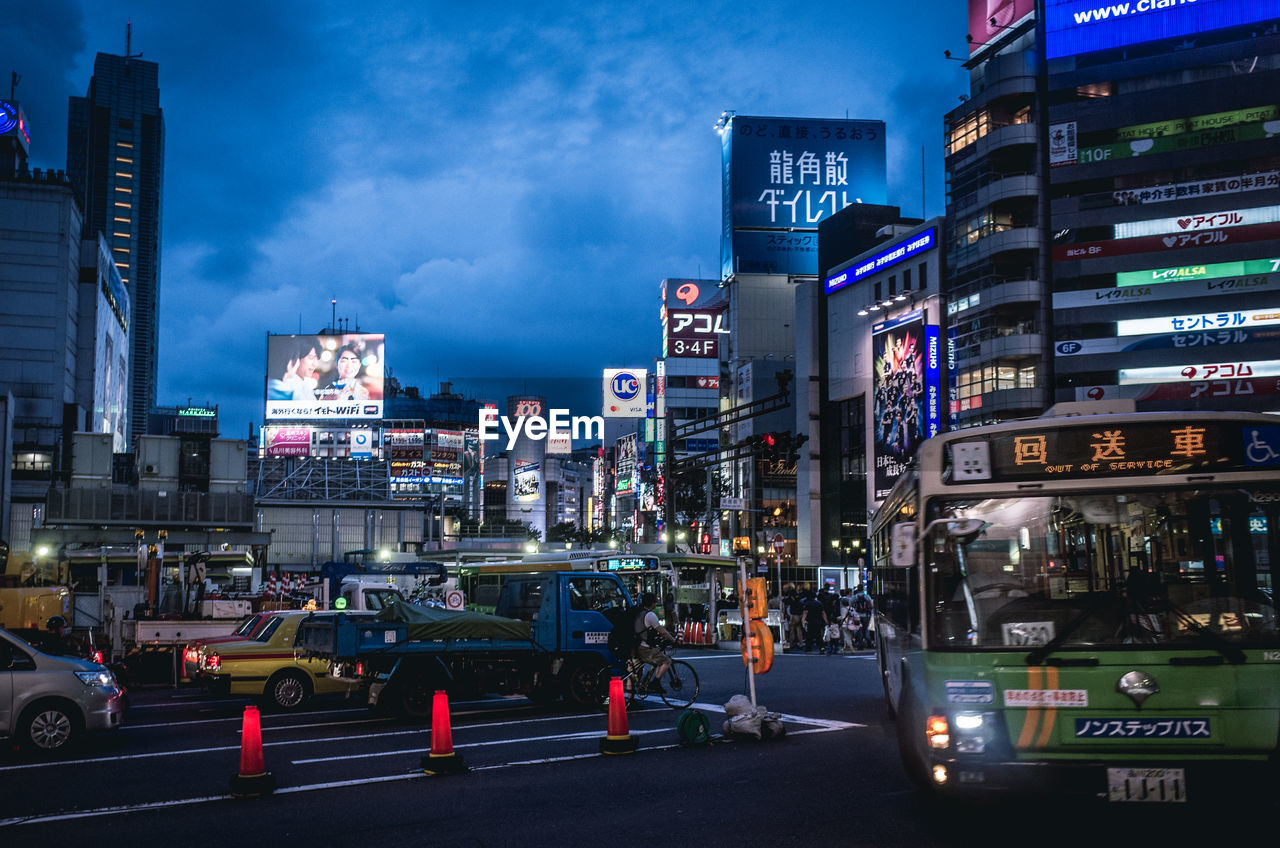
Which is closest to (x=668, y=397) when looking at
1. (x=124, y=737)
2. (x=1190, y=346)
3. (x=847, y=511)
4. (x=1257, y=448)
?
(x=847, y=511)

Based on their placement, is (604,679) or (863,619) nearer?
(604,679)

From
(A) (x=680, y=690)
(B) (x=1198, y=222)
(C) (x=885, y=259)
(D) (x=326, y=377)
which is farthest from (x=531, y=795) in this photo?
(D) (x=326, y=377)

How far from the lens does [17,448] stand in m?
70.8

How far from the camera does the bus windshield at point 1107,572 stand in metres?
7.06

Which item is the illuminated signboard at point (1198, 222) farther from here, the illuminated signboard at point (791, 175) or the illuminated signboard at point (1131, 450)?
the illuminated signboard at point (1131, 450)

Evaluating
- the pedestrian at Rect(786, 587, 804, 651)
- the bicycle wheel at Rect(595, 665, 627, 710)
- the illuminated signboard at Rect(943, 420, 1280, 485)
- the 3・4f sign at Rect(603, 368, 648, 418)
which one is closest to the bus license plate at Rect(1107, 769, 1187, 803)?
the illuminated signboard at Rect(943, 420, 1280, 485)

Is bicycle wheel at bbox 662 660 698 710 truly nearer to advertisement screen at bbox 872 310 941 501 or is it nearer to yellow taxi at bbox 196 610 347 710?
yellow taxi at bbox 196 610 347 710

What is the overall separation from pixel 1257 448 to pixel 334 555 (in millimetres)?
73249

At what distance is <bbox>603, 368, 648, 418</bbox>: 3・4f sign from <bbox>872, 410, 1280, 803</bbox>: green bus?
52271 millimetres

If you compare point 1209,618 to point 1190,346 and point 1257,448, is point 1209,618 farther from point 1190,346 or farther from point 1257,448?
point 1190,346

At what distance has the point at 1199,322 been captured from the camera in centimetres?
4994

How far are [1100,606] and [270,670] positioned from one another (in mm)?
14041

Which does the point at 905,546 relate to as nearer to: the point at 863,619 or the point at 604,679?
the point at 604,679

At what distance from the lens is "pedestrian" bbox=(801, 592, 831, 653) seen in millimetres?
31672
